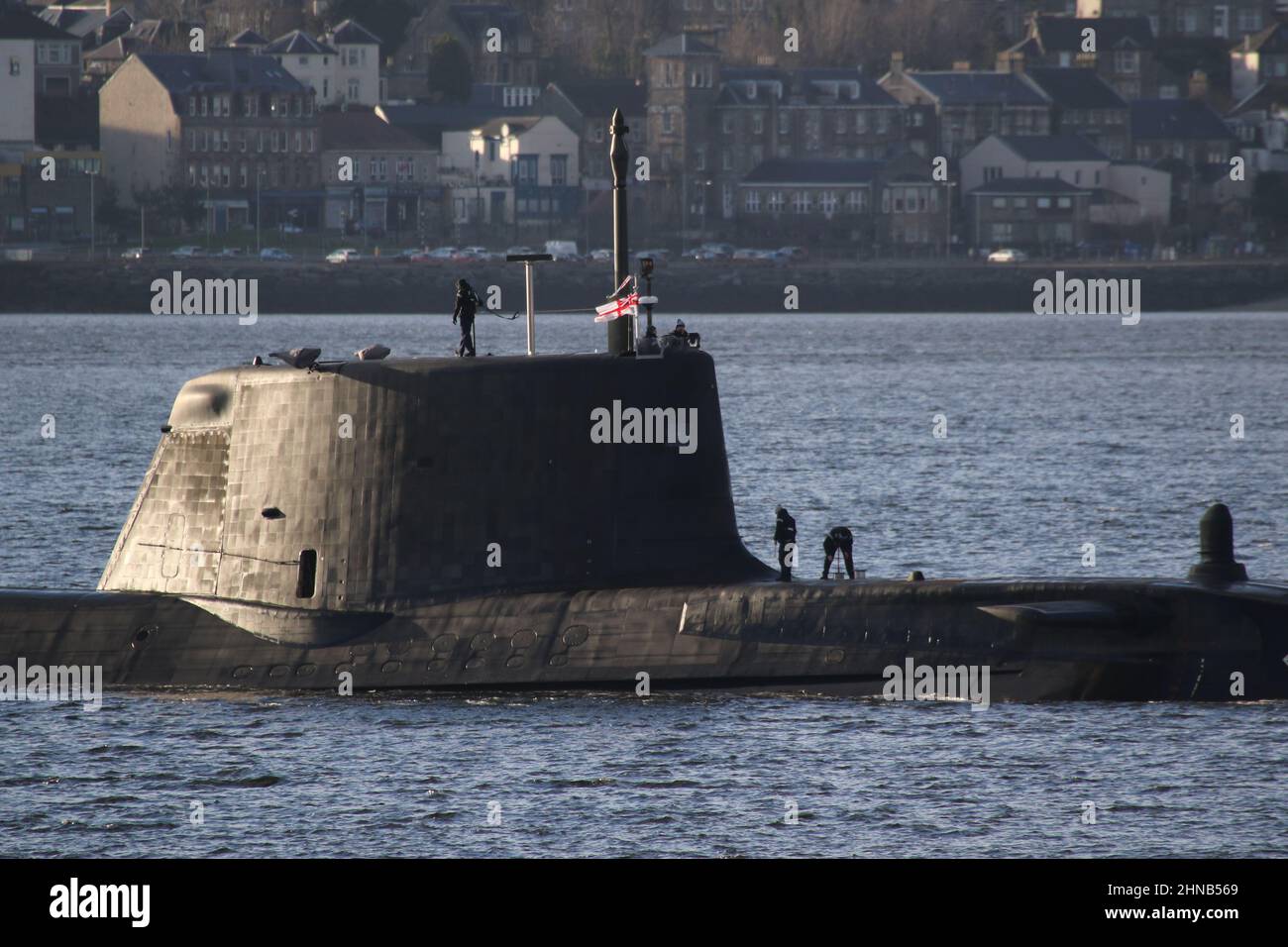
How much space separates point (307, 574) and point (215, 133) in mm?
145141

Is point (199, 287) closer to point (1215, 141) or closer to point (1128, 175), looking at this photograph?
point (1128, 175)

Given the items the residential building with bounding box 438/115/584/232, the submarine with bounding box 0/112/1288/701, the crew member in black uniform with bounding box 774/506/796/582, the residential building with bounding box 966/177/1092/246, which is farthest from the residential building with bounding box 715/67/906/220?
the submarine with bounding box 0/112/1288/701

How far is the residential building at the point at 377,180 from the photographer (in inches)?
6826

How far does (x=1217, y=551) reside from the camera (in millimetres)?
25625

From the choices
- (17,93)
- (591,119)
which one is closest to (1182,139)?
(591,119)

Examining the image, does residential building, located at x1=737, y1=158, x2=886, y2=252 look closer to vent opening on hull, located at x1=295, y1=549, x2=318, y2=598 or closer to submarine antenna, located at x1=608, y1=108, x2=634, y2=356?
vent opening on hull, located at x1=295, y1=549, x2=318, y2=598

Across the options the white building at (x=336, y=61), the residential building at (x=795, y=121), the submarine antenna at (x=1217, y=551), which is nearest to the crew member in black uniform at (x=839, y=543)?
the submarine antenna at (x=1217, y=551)

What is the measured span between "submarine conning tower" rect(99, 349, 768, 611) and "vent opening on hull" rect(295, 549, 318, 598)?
2 centimetres

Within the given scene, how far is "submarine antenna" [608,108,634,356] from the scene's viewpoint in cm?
2473

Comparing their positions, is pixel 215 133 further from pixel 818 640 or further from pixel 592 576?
pixel 818 640

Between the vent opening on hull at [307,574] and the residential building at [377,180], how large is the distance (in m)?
147

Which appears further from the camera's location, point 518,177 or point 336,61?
point 336,61
